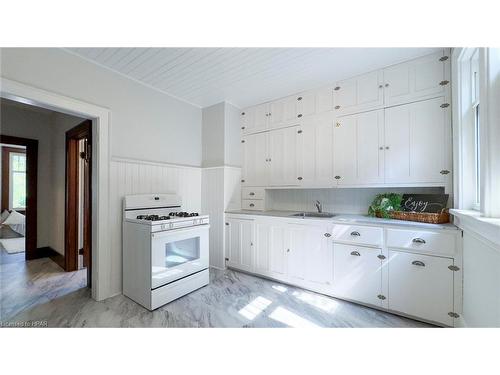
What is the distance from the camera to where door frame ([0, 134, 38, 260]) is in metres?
3.29

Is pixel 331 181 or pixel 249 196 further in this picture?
pixel 249 196

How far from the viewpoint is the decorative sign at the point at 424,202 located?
79.8 inches

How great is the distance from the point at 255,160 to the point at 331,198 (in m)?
1.25

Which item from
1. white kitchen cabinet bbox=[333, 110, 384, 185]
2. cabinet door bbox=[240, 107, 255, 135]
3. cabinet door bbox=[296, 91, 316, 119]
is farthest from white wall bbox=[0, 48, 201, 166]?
white kitchen cabinet bbox=[333, 110, 384, 185]

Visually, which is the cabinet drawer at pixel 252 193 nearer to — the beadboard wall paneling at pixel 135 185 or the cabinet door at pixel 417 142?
the beadboard wall paneling at pixel 135 185

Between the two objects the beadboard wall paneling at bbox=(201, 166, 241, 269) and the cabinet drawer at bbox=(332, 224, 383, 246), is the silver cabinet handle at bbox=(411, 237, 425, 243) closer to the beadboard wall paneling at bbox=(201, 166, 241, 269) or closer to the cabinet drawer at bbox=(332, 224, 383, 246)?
the cabinet drawer at bbox=(332, 224, 383, 246)

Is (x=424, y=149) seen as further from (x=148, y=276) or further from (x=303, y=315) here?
(x=148, y=276)

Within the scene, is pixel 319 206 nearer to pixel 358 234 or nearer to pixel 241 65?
pixel 358 234

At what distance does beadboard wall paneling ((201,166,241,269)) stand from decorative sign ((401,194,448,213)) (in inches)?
85.3

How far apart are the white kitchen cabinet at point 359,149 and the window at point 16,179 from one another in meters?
7.80

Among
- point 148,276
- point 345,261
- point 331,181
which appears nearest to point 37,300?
point 148,276

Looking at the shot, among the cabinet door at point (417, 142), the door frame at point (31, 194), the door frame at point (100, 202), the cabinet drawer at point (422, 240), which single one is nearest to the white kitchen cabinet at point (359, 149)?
the cabinet door at point (417, 142)
